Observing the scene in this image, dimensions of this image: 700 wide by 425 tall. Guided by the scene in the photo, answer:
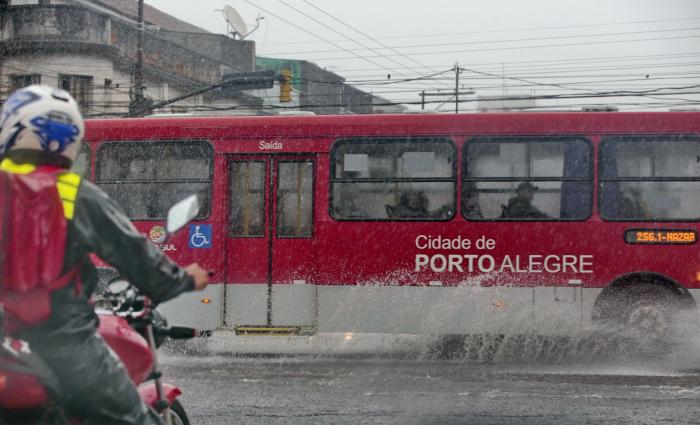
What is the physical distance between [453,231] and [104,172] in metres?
4.71

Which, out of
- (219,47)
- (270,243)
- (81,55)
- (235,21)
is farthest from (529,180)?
(219,47)

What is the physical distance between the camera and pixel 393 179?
12.9 m

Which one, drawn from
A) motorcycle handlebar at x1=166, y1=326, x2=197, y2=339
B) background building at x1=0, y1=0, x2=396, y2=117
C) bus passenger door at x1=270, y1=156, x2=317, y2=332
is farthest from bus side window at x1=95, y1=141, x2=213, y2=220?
background building at x1=0, y1=0, x2=396, y2=117

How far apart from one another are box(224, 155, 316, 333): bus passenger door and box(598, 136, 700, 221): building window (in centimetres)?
375

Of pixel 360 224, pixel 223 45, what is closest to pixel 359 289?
pixel 360 224

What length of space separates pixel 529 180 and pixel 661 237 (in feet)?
5.67

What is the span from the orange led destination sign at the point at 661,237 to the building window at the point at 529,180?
0.61 meters

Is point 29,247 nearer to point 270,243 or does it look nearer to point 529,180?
point 270,243

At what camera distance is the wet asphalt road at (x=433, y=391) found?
797 centimetres

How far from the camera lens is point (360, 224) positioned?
42.4 feet

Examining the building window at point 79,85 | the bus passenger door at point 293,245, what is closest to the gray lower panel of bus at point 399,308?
the bus passenger door at point 293,245

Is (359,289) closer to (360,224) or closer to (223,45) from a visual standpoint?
(360,224)

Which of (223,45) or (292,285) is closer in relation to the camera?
(292,285)

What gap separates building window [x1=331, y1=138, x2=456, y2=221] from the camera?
506 inches
